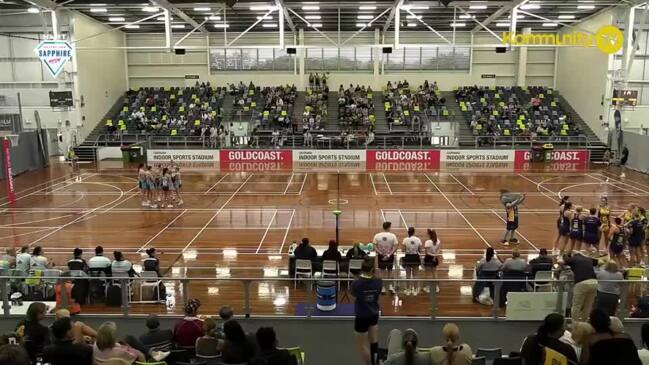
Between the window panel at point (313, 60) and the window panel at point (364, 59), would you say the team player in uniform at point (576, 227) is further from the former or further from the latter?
the window panel at point (313, 60)

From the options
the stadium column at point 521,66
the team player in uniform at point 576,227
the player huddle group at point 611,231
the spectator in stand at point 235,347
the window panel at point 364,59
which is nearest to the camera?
the spectator in stand at point 235,347

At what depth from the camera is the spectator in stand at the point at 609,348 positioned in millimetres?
5238

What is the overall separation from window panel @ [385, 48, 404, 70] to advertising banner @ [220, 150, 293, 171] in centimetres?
1574

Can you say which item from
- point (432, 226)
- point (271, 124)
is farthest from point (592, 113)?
point (432, 226)

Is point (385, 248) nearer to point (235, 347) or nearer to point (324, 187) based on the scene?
point (235, 347)

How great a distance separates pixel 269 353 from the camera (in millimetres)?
5559

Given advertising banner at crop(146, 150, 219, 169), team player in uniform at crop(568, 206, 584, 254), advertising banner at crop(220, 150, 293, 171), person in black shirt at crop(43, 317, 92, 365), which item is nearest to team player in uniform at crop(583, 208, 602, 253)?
team player in uniform at crop(568, 206, 584, 254)

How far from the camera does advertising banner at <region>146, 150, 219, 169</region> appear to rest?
33500 millimetres

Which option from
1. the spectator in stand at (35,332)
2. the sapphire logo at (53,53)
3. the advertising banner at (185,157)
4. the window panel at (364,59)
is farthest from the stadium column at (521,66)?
the spectator in stand at (35,332)

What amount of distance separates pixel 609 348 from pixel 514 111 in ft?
122

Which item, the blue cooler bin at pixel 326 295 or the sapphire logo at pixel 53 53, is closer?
the blue cooler bin at pixel 326 295

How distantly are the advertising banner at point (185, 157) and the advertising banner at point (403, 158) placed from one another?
9.78 metres

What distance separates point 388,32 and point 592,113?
16.6 metres

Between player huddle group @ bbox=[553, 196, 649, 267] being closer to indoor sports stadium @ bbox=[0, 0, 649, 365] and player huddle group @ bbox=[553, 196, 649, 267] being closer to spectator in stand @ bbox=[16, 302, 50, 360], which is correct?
indoor sports stadium @ bbox=[0, 0, 649, 365]
